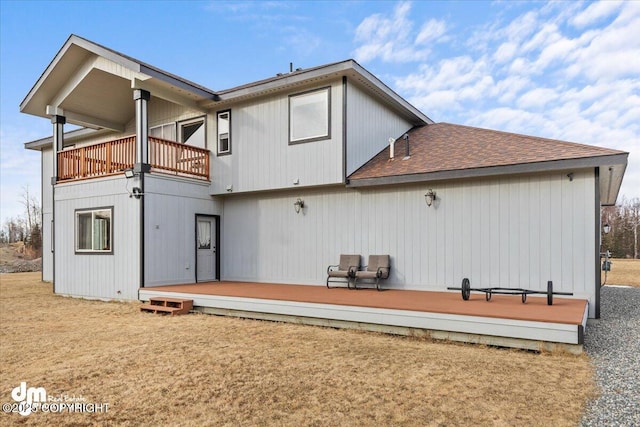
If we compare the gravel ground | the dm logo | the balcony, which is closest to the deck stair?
the balcony

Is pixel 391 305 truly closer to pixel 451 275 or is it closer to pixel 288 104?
pixel 451 275

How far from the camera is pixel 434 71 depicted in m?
16.9

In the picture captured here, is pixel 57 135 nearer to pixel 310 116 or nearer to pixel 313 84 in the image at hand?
pixel 310 116

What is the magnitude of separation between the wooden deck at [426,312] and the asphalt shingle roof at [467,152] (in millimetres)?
2475

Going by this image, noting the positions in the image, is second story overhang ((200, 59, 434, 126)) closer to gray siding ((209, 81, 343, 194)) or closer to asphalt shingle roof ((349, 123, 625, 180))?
gray siding ((209, 81, 343, 194))

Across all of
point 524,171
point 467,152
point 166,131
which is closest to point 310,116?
point 467,152

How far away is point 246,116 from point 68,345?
6699 mm

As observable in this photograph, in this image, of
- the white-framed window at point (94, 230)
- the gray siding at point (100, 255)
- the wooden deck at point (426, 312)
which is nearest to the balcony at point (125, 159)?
the gray siding at point (100, 255)

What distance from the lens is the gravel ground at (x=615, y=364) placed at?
310 centimetres

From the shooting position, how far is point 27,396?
3.60m

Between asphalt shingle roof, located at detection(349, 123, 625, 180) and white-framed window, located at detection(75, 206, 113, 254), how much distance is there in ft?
19.9

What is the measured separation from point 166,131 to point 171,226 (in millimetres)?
3554

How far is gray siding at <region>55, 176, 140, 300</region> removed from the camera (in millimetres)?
9242

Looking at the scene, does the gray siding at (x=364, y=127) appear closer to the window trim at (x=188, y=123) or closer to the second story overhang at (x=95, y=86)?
the second story overhang at (x=95, y=86)
